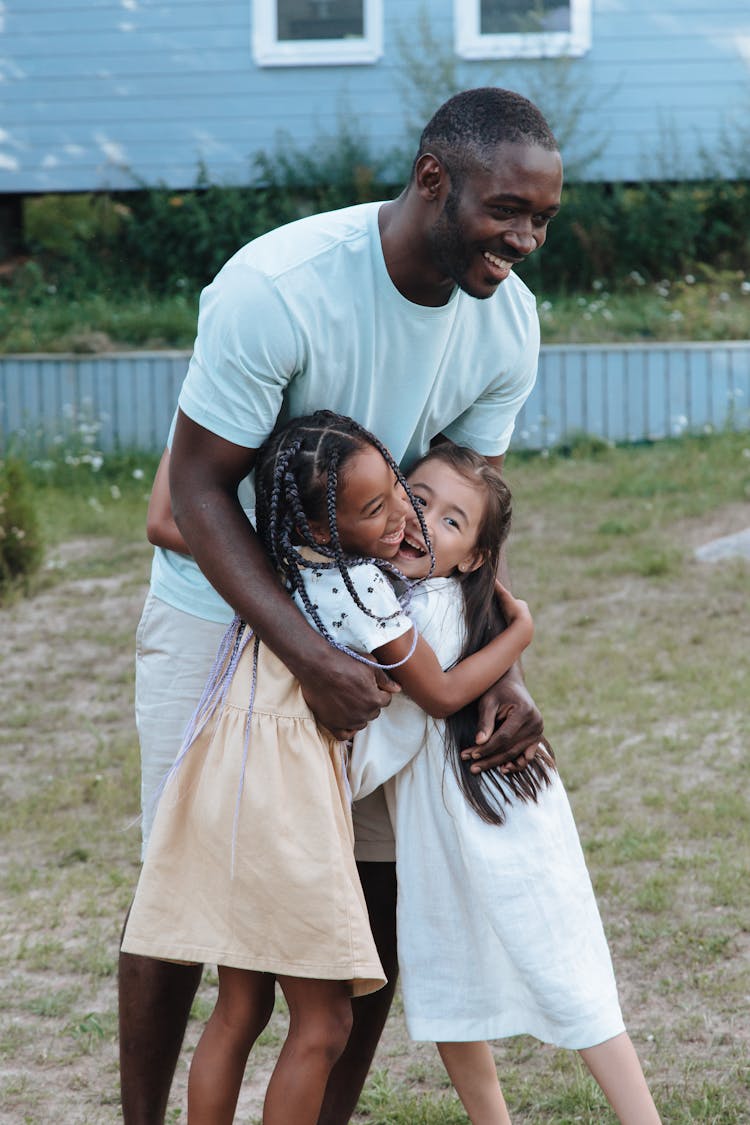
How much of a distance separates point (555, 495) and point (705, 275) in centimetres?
366

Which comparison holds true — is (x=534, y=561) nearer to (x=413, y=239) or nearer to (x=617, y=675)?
(x=617, y=675)

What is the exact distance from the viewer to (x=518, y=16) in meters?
11.0

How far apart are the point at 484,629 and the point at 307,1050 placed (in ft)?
2.45

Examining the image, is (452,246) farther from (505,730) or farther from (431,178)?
(505,730)

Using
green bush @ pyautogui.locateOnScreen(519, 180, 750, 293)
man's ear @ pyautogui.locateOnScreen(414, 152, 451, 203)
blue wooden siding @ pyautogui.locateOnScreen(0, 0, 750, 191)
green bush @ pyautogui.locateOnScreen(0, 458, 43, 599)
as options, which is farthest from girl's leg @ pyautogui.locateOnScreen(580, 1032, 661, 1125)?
blue wooden siding @ pyautogui.locateOnScreen(0, 0, 750, 191)

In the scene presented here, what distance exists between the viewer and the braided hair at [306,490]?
2174 mm

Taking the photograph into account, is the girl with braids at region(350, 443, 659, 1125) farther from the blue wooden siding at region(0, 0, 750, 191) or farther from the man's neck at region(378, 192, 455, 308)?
the blue wooden siding at region(0, 0, 750, 191)

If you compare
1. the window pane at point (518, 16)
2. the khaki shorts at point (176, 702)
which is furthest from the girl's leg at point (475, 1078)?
the window pane at point (518, 16)

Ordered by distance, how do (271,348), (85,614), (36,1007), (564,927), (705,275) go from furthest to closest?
(705,275) < (85,614) < (36,1007) < (564,927) < (271,348)

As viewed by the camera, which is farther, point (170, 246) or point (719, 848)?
point (170, 246)

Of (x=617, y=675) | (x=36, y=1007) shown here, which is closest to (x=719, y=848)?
(x=617, y=675)

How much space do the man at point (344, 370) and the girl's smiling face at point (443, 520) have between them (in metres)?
0.08

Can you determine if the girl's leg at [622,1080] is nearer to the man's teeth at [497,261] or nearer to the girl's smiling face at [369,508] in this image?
the girl's smiling face at [369,508]

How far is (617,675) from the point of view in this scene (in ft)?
18.6
